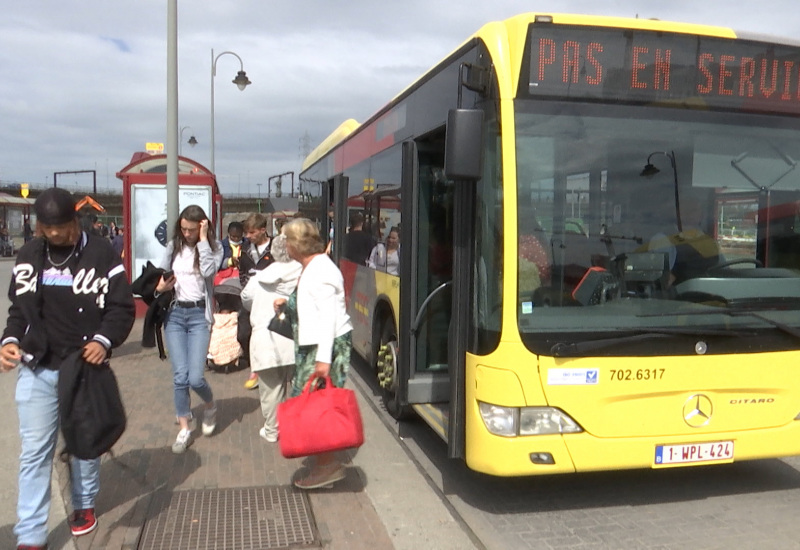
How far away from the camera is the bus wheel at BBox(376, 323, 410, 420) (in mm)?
6621

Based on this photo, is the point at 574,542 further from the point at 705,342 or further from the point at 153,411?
the point at 153,411

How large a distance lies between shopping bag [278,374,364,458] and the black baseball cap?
172 cm

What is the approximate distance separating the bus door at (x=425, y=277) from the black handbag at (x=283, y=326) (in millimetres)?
933

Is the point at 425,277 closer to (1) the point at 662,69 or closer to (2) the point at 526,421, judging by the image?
(2) the point at 526,421

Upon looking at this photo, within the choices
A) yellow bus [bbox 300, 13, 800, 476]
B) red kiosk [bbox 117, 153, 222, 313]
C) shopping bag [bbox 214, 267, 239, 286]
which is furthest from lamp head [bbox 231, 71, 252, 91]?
yellow bus [bbox 300, 13, 800, 476]

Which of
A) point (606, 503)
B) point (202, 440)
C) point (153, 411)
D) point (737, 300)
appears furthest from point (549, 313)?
point (153, 411)

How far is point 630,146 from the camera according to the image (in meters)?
4.39

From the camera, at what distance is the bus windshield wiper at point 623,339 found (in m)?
4.18

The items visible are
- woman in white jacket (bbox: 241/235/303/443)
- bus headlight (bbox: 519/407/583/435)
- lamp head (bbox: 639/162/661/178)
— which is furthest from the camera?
woman in white jacket (bbox: 241/235/303/443)

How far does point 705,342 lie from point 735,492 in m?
1.36

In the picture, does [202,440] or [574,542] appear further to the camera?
[202,440]

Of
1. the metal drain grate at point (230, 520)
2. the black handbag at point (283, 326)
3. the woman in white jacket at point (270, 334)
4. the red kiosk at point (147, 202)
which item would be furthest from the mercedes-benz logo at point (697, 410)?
the red kiosk at point (147, 202)

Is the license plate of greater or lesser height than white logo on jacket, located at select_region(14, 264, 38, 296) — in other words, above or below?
below

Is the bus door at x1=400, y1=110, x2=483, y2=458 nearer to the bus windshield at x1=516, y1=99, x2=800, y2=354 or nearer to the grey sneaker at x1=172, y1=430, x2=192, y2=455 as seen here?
the bus windshield at x1=516, y1=99, x2=800, y2=354
